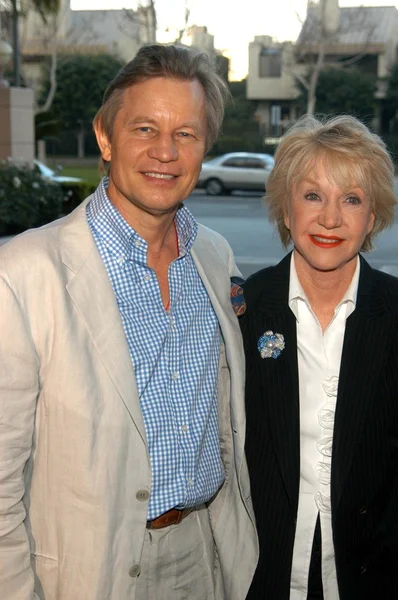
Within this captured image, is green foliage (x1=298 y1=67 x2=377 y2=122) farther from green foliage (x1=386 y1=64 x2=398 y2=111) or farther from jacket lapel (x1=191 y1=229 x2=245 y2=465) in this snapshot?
jacket lapel (x1=191 y1=229 x2=245 y2=465)

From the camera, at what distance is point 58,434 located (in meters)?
2.16

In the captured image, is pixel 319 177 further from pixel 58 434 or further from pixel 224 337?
pixel 58 434

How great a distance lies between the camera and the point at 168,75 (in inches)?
95.0

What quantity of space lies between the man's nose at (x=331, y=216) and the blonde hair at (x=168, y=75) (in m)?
0.45

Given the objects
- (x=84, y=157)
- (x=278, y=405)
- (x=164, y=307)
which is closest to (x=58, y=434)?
(x=164, y=307)

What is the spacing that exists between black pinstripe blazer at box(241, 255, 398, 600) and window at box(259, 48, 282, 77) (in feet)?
156

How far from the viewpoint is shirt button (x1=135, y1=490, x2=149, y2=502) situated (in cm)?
223

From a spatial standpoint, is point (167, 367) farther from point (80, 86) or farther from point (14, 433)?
point (80, 86)

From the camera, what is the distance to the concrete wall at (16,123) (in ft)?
50.1

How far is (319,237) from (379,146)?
0.40m

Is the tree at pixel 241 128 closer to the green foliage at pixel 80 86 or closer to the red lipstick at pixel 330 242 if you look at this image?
the green foliage at pixel 80 86

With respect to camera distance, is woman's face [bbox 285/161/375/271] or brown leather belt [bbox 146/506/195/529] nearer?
brown leather belt [bbox 146/506/195/529]

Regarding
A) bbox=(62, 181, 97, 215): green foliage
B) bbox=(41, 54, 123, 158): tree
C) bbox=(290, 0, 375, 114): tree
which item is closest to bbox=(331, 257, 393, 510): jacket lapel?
bbox=(62, 181, 97, 215): green foliage

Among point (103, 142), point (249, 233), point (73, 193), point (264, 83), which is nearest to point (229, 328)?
point (103, 142)
